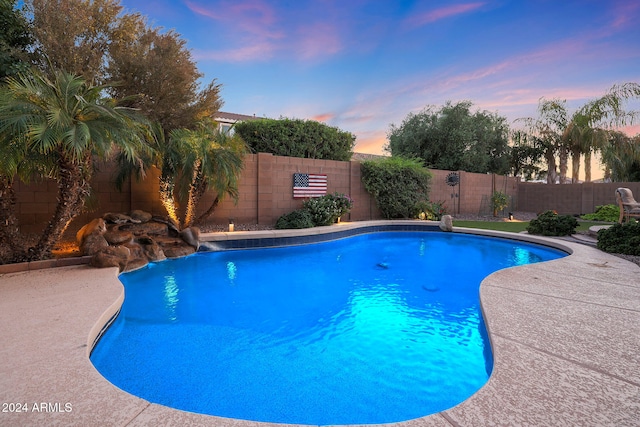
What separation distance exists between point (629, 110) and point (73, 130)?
80.2ft

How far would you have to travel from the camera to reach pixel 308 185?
11.6 meters

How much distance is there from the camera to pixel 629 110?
17.0 m

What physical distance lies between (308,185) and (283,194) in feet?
3.56

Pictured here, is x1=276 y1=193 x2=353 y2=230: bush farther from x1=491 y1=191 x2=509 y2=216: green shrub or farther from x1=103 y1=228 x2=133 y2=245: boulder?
x1=491 y1=191 x2=509 y2=216: green shrub

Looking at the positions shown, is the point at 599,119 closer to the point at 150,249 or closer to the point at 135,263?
the point at 150,249

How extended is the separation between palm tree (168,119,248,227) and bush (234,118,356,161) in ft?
11.3

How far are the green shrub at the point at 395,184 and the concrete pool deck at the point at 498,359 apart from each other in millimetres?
9082

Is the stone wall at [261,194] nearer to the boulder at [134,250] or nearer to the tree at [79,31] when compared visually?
the boulder at [134,250]

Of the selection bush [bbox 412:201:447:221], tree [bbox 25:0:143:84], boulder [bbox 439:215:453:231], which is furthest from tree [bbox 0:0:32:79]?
bush [bbox 412:201:447:221]

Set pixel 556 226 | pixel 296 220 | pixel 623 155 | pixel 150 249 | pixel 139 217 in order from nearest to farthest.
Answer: pixel 150 249, pixel 139 217, pixel 556 226, pixel 296 220, pixel 623 155

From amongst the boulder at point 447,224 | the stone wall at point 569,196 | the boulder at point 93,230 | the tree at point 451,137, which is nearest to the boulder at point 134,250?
the boulder at point 93,230

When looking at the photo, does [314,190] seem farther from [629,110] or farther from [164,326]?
[629,110]

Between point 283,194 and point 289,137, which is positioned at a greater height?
point 289,137

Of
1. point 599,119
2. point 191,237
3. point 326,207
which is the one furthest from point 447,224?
point 599,119
